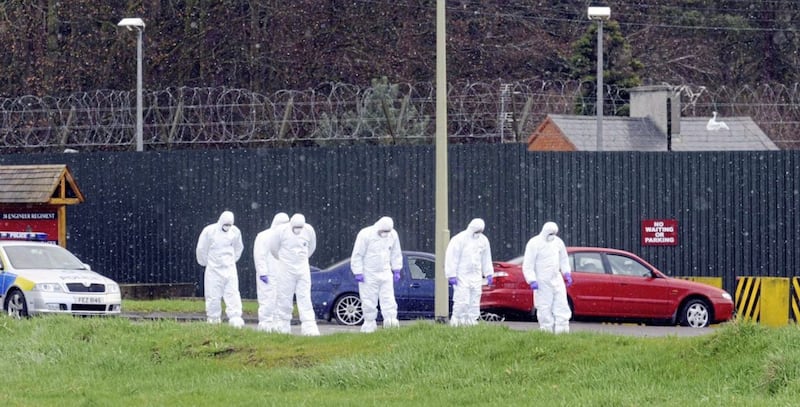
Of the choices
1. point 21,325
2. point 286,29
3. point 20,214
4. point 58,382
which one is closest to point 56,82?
point 286,29

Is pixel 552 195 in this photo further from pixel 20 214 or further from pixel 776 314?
pixel 20 214

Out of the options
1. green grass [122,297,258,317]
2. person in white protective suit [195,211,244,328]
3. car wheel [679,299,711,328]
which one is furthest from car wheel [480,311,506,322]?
person in white protective suit [195,211,244,328]

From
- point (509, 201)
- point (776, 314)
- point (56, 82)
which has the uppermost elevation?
point (56, 82)

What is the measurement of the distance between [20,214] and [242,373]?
1518cm

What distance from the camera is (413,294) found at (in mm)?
21766

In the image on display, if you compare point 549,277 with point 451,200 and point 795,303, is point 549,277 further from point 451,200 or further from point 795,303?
point 451,200

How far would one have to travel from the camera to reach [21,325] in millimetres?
16312

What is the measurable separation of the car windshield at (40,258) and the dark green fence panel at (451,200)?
7036 mm

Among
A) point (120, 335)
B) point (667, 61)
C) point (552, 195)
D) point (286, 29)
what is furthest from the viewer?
point (667, 61)

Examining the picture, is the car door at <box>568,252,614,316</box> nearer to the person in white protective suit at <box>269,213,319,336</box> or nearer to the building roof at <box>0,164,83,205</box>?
the person in white protective suit at <box>269,213,319,336</box>

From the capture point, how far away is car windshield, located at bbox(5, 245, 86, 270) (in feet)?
68.5

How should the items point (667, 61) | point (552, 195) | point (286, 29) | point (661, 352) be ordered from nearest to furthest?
1. point (661, 352)
2. point (552, 195)
3. point (286, 29)
4. point (667, 61)

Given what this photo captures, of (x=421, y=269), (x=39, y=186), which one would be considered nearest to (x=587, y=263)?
(x=421, y=269)

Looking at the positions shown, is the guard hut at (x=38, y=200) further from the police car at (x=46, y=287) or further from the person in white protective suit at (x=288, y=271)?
the person in white protective suit at (x=288, y=271)
